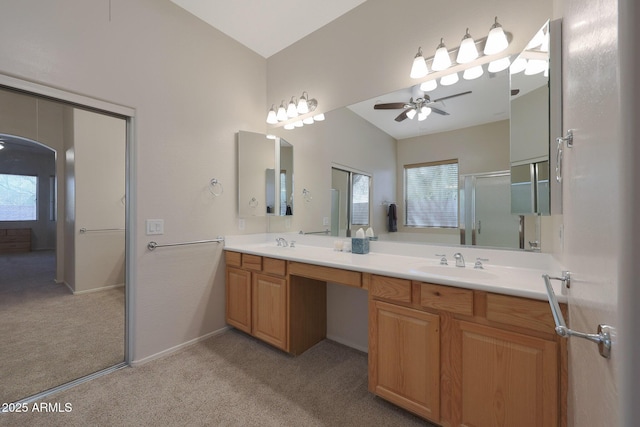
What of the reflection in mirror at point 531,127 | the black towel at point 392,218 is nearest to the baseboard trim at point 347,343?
the black towel at point 392,218

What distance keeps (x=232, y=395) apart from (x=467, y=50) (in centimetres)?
266

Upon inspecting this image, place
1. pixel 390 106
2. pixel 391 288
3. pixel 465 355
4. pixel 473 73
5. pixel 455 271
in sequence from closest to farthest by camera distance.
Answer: pixel 465 355 < pixel 391 288 < pixel 455 271 < pixel 473 73 < pixel 390 106

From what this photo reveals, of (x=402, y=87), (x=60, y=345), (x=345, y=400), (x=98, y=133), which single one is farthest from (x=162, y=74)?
(x=345, y=400)

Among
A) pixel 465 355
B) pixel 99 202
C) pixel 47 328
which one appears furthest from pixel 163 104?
pixel 465 355

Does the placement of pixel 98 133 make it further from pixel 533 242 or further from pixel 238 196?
pixel 533 242

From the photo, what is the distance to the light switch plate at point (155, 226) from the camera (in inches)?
84.4

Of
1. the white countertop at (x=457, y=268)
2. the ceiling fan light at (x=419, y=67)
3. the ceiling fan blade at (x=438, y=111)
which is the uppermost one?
the ceiling fan light at (x=419, y=67)

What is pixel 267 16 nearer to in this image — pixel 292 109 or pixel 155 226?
pixel 292 109

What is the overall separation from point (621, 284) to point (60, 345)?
294 centimetres

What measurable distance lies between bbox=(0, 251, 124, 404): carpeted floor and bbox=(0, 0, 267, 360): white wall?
8.8 inches

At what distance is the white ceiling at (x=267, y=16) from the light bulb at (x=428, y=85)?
0.97 meters

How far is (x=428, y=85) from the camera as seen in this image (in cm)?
196

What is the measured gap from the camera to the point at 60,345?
1.96 m

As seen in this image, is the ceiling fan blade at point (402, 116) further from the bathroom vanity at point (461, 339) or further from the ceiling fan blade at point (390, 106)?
the bathroom vanity at point (461, 339)
